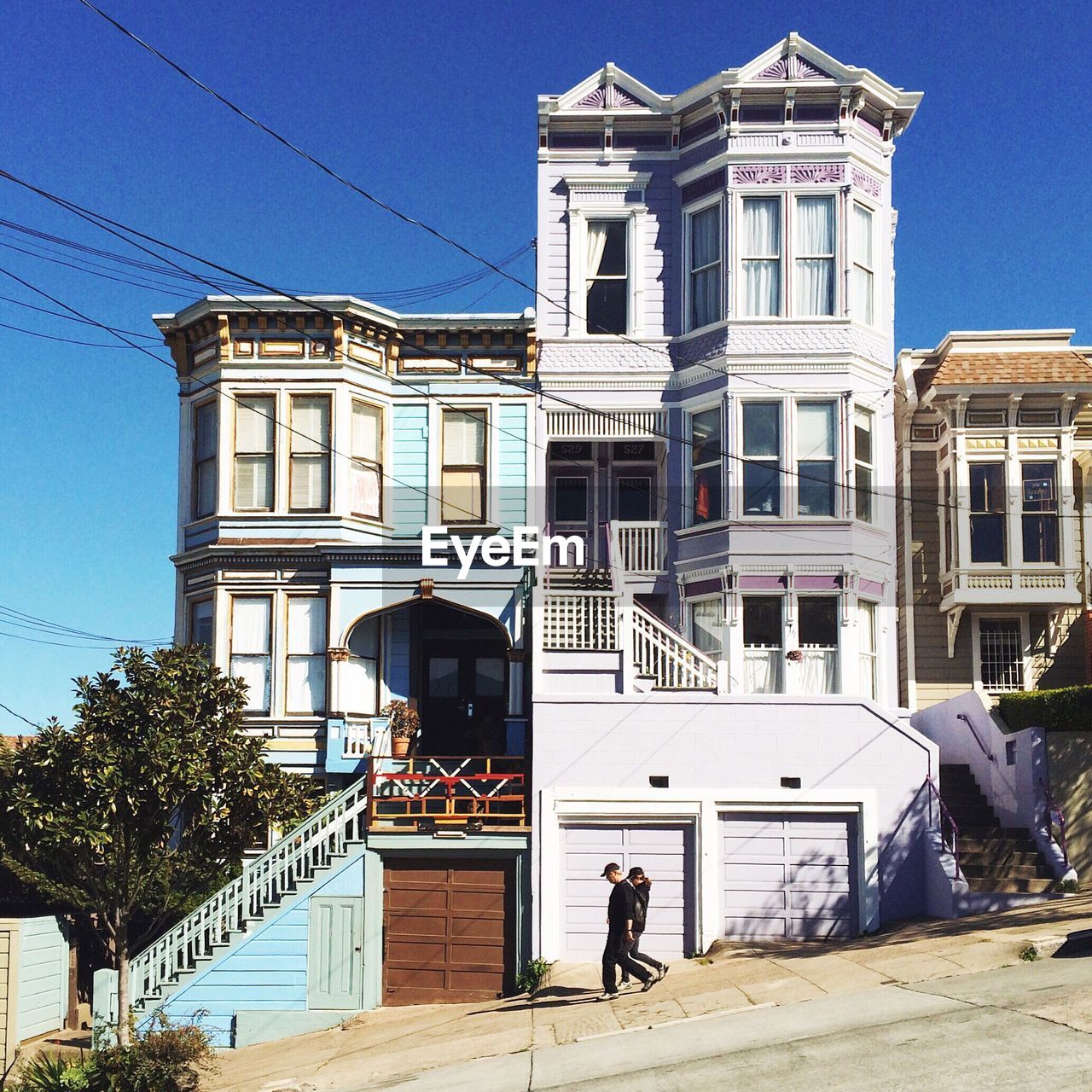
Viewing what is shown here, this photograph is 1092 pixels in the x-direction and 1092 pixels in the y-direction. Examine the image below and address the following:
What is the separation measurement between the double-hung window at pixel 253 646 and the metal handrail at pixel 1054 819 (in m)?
12.5

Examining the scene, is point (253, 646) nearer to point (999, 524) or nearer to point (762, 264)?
point (762, 264)

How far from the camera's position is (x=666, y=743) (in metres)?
19.9

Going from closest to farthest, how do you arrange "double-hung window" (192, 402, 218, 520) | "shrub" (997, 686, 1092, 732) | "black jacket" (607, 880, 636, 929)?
"black jacket" (607, 880, 636, 929), "shrub" (997, 686, 1092, 732), "double-hung window" (192, 402, 218, 520)

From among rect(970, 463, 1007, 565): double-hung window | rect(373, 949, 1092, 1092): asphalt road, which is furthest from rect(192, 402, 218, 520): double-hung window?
rect(970, 463, 1007, 565): double-hung window

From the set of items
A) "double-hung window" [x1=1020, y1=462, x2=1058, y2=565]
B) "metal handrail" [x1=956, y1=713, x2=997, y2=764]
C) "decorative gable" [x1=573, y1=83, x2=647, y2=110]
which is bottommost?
"metal handrail" [x1=956, y1=713, x2=997, y2=764]

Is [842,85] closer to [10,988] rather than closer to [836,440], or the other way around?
[836,440]

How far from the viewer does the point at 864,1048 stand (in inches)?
496

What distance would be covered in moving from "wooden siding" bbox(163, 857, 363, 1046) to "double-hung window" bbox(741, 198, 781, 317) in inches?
470

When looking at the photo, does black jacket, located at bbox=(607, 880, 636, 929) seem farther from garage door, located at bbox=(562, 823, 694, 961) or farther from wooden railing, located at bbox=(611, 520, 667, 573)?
wooden railing, located at bbox=(611, 520, 667, 573)

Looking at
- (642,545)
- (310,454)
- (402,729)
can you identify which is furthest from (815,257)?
(402,729)

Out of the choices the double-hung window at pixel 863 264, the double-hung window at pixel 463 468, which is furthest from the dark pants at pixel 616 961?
the double-hung window at pixel 863 264

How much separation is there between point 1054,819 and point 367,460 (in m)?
12.8

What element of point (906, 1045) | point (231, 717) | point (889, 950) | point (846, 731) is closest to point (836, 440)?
point (846, 731)

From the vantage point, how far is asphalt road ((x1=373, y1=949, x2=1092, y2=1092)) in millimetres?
11641
